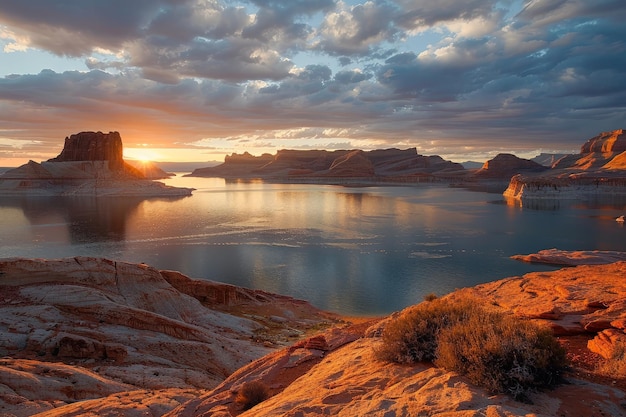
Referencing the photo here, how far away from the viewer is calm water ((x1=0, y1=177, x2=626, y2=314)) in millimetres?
30344

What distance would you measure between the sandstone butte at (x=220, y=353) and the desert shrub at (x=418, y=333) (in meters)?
0.22

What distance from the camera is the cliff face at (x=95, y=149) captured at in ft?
460

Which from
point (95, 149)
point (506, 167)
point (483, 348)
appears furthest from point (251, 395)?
point (506, 167)

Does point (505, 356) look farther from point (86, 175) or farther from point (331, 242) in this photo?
point (86, 175)

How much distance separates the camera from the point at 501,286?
13508mm

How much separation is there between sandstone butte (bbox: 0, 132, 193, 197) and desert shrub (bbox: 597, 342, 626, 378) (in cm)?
10901

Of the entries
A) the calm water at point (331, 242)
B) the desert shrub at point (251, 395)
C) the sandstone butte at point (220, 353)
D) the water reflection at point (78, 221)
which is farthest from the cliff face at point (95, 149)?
the desert shrub at point (251, 395)

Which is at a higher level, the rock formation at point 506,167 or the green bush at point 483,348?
the rock formation at point 506,167

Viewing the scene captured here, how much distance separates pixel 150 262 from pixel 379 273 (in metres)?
19.2

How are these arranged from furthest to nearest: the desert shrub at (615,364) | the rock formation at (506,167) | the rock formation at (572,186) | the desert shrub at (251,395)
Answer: the rock formation at (506,167) < the rock formation at (572,186) < the desert shrub at (251,395) < the desert shrub at (615,364)

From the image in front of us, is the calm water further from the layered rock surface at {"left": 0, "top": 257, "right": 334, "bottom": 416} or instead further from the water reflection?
the layered rock surface at {"left": 0, "top": 257, "right": 334, "bottom": 416}

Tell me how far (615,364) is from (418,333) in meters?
2.72

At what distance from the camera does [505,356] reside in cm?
555

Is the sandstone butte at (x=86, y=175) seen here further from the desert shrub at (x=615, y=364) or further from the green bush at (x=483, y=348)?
the desert shrub at (x=615, y=364)
